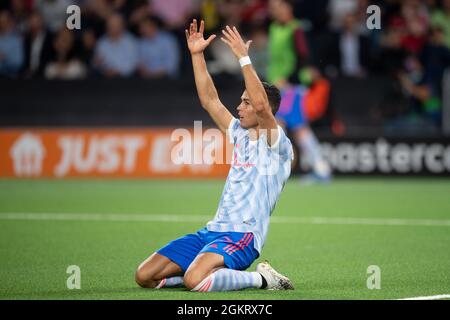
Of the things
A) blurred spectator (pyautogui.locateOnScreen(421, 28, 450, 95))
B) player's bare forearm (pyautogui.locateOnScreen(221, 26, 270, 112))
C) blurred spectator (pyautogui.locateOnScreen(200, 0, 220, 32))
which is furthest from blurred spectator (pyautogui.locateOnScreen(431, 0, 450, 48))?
player's bare forearm (pyautogui.locateOnScreen(221, 26, 270, 112))

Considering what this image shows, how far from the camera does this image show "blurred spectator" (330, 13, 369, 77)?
20.4 metres

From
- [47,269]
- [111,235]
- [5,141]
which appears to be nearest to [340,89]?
[5,141]

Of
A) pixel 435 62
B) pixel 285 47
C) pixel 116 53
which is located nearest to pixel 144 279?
pixel 285 47

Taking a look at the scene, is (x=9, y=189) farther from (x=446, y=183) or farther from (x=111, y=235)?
(x=446, y=183)

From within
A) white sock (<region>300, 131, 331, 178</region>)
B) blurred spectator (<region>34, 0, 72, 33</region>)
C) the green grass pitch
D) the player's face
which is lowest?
the green grass pitch

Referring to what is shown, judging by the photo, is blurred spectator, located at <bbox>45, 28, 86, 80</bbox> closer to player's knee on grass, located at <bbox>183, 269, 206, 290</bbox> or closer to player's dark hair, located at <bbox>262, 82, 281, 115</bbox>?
player's dark hair, located at <bbox>262, 82, 281, 115</bbox>

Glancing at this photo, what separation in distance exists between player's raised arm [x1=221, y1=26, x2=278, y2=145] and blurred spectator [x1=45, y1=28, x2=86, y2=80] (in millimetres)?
12868

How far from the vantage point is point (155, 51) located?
2070cm

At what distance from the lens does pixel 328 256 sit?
398 inches

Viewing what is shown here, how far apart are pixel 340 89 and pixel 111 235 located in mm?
9475

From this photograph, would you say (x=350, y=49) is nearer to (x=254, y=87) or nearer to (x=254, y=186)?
(x=254, y=186)

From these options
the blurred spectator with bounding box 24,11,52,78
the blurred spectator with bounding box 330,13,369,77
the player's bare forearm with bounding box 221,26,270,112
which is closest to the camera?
the player's bare forearm with bounding box 221,26,270,112

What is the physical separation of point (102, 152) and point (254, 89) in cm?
1225

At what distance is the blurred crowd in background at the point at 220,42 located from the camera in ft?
65.8
